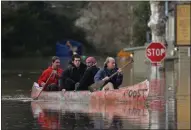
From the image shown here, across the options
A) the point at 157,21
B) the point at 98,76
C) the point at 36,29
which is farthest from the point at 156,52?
the point at 36,29

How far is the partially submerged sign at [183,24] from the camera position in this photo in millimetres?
26047

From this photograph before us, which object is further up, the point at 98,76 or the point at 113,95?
the point at 98,76

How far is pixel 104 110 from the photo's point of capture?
1664 centimetres

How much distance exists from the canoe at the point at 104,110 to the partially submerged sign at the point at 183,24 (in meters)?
8.34

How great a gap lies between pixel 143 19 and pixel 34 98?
4263 cm

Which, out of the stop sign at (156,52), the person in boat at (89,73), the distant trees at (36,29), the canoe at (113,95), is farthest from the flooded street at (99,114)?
the distant trees at (36,29)

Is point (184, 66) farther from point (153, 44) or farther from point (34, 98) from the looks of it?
point (34, 98)

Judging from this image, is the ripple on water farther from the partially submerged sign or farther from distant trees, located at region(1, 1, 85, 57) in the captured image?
distant trees, located at region(1, 1, 85, 57)

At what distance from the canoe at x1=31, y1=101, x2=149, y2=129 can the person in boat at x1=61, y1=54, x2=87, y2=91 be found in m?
0.80

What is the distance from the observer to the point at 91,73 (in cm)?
1942

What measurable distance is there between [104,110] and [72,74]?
3589mm

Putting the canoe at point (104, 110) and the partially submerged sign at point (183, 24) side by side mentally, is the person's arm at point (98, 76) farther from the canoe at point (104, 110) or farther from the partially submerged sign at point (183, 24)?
the partially submerged sign at point (183, 24)

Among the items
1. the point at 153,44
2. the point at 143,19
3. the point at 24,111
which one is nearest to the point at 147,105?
the point at 24,111

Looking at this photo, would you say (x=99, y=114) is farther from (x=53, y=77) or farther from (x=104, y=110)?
(x=53, y=77)
